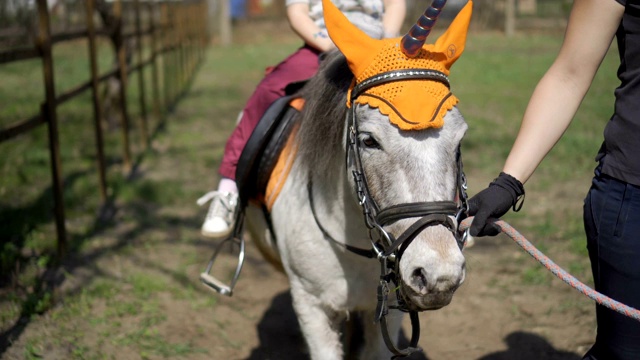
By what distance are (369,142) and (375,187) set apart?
0.44ft

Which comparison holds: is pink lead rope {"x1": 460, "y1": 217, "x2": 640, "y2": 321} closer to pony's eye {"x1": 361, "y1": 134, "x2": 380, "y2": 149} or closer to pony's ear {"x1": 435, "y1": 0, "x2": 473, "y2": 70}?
pony's eye {"x1": 361, "y1": 134, "x2": 380, "y2": 149}

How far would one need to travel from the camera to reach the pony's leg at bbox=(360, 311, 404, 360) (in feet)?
8.65

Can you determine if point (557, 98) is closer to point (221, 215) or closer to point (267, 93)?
point (267, 93)

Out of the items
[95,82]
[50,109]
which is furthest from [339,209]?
[95,82]

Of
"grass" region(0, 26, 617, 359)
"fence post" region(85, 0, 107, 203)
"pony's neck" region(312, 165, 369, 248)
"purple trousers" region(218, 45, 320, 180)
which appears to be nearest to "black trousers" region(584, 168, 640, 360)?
"pony's neck" region(312, 165, 369, 248)

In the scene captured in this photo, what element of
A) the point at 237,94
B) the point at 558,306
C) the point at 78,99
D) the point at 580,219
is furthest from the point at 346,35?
the point at 237,94

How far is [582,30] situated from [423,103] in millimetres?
500

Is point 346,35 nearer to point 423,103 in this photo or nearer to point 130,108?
point 423,103

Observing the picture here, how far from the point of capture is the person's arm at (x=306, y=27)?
9.76ft

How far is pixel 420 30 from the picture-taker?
1924mm

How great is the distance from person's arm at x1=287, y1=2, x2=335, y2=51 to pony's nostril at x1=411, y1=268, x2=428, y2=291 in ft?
4.85

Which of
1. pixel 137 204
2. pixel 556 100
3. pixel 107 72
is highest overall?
pixel 556 100

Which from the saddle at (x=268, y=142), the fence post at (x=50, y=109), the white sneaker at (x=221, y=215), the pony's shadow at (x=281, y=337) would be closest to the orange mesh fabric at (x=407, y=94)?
the saddle at (x=268, y=142)

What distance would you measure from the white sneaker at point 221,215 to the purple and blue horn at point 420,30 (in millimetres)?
1414
